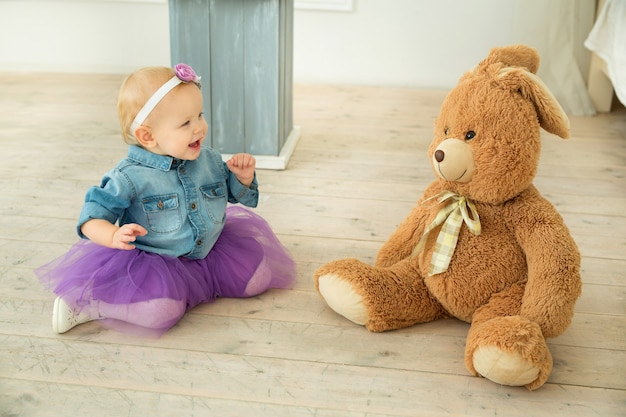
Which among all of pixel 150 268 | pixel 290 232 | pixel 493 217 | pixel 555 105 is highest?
pixel 555 105

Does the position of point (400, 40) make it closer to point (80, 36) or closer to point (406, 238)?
point (80, 36)

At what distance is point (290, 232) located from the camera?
1.82m

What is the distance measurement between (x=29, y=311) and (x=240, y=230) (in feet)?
Result: 1.44

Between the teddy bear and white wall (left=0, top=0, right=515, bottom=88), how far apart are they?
204cm

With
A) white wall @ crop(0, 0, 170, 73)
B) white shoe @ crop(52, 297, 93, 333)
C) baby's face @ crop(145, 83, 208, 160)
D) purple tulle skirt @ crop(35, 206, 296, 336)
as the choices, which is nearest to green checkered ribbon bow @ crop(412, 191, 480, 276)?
purple tulle skirt @ crop(35, 206, 296, 336)

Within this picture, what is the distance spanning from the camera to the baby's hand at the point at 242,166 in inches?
59.5

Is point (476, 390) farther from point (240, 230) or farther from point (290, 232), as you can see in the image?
point (290, 232)

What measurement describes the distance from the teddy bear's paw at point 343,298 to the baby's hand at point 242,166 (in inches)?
10.5

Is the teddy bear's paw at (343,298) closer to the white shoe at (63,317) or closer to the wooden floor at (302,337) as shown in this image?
the wooden floor at (302,337)

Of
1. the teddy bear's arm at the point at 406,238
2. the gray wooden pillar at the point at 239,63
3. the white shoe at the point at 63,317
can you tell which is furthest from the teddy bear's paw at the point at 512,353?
the gray wooden pillar at the point at 239,63

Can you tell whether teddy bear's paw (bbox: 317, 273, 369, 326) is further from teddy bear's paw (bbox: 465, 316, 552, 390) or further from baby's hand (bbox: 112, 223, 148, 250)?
baby's hand (bbox: 112, 223, 148, 250)

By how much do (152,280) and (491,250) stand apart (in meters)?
0.61

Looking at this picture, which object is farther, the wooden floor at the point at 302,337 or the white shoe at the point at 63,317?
the white shoe at the point at 63,317

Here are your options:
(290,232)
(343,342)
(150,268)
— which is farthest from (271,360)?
(290,232)
